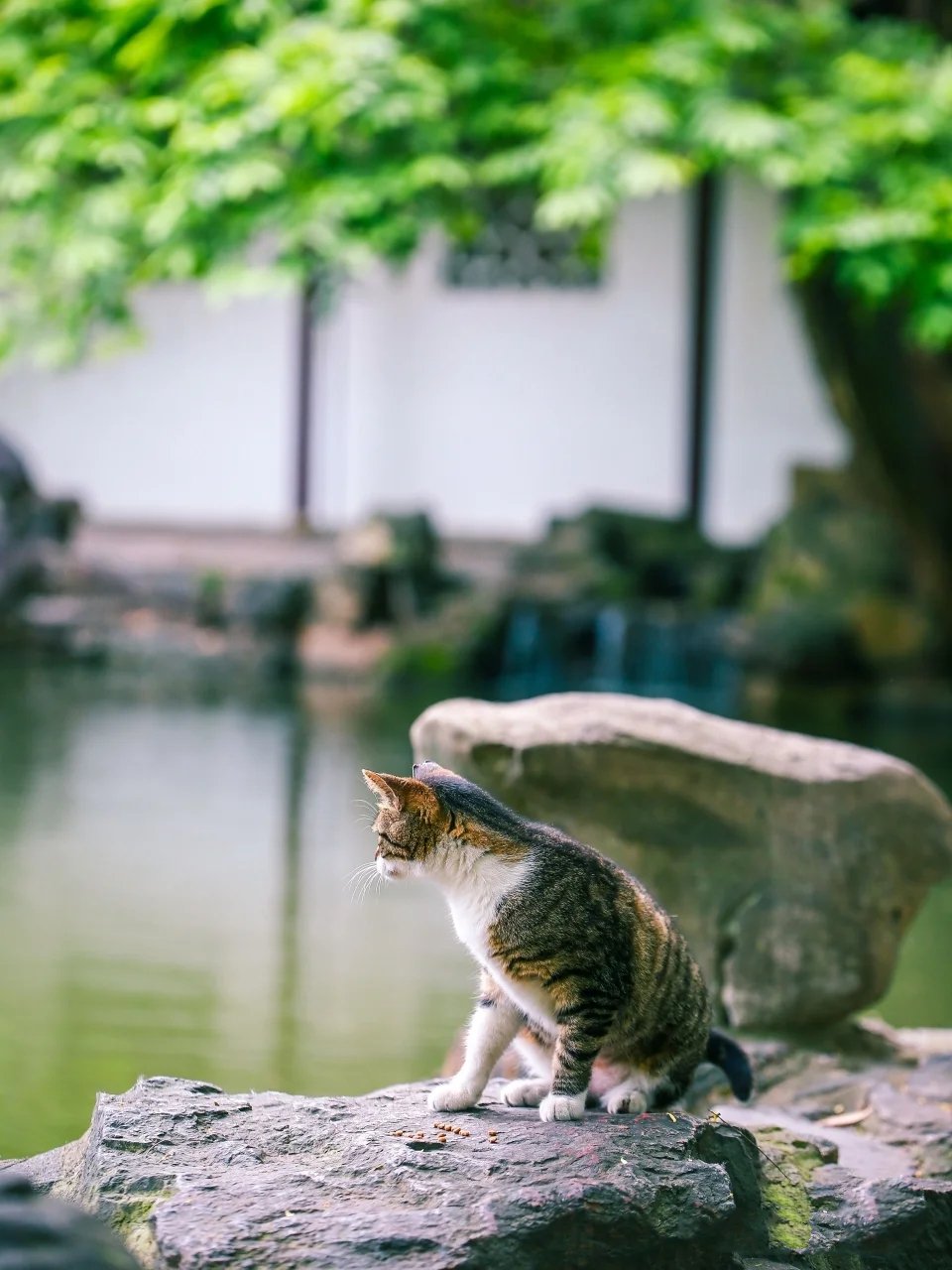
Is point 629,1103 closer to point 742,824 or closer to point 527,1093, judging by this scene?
point 527,1093

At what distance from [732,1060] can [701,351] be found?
12.3 meters

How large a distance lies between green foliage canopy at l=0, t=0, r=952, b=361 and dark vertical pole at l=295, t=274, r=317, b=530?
8533 millimetres

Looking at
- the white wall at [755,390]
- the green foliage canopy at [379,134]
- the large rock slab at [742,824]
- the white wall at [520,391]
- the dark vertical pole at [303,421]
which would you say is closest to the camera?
the large rock slab at [742,824]

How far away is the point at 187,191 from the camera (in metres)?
6.37

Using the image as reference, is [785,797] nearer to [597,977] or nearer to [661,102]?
[597,977]

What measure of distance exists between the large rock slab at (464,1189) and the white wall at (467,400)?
12.2 m

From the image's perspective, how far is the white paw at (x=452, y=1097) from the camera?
10.1ft

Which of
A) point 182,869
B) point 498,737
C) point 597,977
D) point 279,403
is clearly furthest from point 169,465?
point 597,977

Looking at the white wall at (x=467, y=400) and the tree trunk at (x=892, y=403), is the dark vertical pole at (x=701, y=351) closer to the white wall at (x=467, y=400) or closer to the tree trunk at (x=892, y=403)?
the white wall at (x=467, y=400)

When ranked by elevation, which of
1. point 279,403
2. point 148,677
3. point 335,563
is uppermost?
point 279,403

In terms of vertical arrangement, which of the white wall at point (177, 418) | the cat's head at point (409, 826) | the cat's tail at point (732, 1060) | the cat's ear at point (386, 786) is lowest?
the cat's tail at point (732, 1060)

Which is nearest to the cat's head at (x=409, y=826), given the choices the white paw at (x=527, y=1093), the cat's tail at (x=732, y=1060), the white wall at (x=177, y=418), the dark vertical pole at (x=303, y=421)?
the white paw at (x=527, y=1093)

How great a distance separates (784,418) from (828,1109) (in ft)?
38.3

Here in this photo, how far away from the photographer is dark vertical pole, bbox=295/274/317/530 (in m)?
16.0
